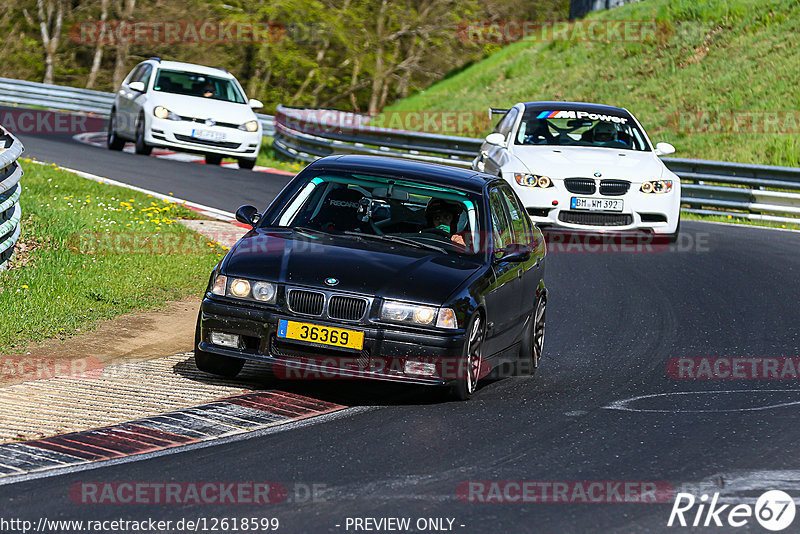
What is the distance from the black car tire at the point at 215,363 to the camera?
7867 millimetres

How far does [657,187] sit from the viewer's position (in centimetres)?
1545

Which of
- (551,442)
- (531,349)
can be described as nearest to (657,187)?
(531,349)

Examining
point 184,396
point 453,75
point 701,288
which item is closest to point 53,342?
point 184,396

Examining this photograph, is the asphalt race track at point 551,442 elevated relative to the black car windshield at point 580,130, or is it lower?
lower

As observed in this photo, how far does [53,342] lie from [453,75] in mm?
33175

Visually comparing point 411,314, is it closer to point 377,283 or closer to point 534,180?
point 377,283

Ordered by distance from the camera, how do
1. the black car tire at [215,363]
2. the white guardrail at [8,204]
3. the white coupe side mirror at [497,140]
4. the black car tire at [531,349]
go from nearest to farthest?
the black car tire at [215,363] < the black car tire at [531,349] < the white guardrail at [8,204] < the white coupe side mirror at [497,140]

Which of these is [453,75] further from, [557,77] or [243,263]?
[243,263]

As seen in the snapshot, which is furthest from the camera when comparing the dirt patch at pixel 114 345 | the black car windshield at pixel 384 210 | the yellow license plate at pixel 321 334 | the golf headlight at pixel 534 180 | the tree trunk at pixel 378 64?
the tree trunk at pixel 378 64

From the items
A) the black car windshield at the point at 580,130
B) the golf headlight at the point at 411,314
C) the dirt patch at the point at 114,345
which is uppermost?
the black car windshield at the point at 580,130

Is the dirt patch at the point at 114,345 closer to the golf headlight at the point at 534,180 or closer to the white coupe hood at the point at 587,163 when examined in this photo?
the golf headlight at the point at 534,180

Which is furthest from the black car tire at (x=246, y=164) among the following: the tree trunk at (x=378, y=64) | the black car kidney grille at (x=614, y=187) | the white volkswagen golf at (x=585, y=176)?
the tree trunk at (x=378, y=64)

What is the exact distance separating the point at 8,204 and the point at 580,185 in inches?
270

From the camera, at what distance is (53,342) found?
911 centimetres
